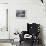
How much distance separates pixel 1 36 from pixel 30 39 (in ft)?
3.50

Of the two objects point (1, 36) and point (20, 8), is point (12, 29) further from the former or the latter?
point (20, 8)

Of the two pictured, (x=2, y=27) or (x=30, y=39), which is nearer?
(x=30, y=39)

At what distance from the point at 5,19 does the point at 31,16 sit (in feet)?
2.49

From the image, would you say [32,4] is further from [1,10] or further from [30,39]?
[30,39]

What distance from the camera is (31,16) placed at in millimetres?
3076

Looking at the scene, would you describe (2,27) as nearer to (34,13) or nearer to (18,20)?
(18,20)

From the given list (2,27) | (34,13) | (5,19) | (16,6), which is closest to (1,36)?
(2,27)

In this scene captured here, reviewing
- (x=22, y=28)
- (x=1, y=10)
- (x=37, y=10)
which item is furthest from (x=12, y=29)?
(x=37, y=10)

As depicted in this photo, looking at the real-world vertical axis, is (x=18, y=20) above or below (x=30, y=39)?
above

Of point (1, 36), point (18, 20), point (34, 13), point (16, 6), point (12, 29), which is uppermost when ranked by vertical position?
point (16, 6)

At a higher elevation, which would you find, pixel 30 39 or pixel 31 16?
pixel 31 16

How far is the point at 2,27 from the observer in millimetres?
3092

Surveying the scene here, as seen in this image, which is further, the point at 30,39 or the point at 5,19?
the point at 5,19

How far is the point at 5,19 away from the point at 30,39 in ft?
3.64
